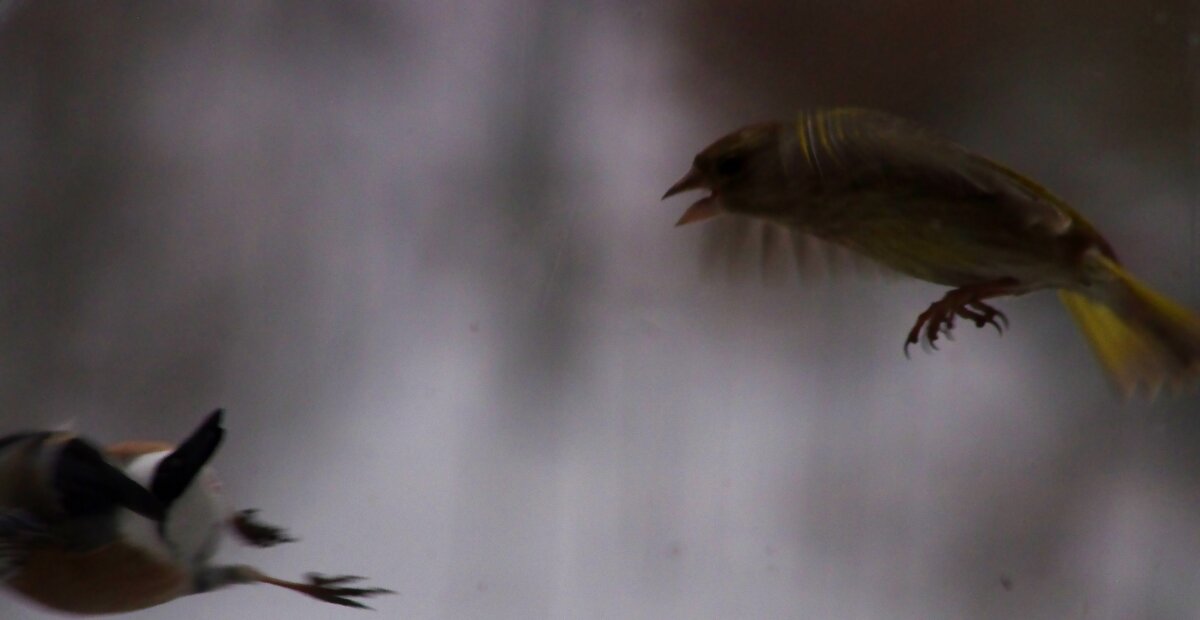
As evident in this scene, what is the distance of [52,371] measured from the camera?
1.87 ft

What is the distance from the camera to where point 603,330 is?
58 centimetres

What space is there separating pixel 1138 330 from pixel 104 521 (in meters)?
0.48

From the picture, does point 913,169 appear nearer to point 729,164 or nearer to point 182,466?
point 729,164

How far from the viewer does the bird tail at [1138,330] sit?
0.46 m

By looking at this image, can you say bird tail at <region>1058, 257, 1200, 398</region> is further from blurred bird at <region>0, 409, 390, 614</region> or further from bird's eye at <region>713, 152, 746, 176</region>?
blurred bird at <region>0, 409, 390, 614</region>

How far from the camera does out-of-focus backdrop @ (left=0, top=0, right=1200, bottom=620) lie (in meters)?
0.56

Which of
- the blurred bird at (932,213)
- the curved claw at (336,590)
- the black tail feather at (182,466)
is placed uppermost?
the blurred bird at (932,213)

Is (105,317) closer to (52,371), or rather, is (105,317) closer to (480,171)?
(52,371)

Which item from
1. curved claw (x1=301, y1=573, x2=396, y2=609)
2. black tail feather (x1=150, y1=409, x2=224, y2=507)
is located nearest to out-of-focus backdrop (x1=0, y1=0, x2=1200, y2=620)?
curved claw (x1=301, y1=573, x2=396, y2=609)

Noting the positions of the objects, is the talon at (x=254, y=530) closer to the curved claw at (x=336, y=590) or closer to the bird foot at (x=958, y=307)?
the curved claw at (x=336, y=590)

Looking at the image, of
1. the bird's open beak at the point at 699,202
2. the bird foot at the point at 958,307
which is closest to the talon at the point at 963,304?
the bird foot at the point at 958,307

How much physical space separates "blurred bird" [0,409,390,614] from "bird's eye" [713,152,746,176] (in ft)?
0.85

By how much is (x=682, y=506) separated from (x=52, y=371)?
0.38 m

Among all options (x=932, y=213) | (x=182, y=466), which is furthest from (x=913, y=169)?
(x=182, y=466)
